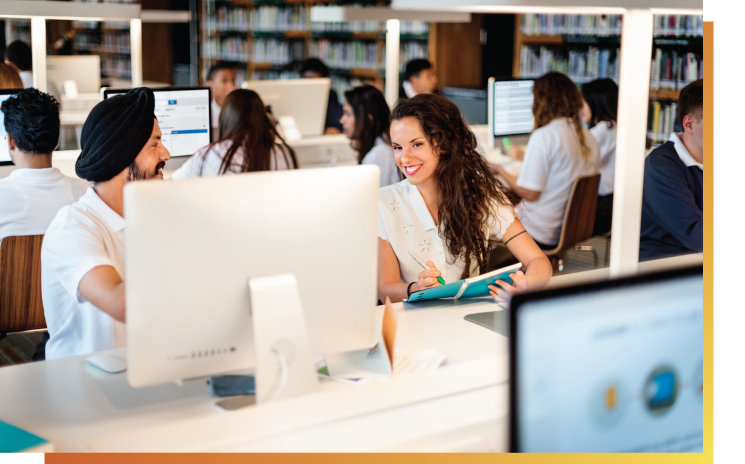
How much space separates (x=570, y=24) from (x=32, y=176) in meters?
5.00

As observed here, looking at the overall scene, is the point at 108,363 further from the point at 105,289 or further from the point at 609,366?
the point at 609,366

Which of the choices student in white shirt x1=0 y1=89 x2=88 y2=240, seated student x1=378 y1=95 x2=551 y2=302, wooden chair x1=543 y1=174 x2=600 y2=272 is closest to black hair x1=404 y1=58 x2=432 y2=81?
wooden chair x1=543 y1=174 x2=600 y2=272

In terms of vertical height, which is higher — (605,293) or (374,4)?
(374,4)

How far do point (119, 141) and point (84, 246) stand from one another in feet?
0.86

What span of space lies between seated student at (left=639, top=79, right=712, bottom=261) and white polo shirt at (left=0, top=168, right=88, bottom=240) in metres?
1.91

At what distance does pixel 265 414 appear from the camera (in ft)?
3.88

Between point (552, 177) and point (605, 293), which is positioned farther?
point (552, 177)

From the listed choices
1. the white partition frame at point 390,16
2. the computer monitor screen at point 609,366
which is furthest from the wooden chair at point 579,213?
the computer monitor screen at point 609,366

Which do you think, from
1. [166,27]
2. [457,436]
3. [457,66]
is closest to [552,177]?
[457,436]

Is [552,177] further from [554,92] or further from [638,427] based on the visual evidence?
[638,427]

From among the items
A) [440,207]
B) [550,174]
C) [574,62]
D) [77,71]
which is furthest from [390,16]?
[77,71]

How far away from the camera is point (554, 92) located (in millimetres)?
4031

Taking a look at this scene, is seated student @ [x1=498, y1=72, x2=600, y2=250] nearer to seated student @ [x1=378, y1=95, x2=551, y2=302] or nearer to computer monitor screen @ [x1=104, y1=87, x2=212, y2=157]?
seated student @ [x1=378, y1=95, x2=551, y2=302]

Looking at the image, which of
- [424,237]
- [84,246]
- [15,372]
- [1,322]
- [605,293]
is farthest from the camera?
[1,322]
